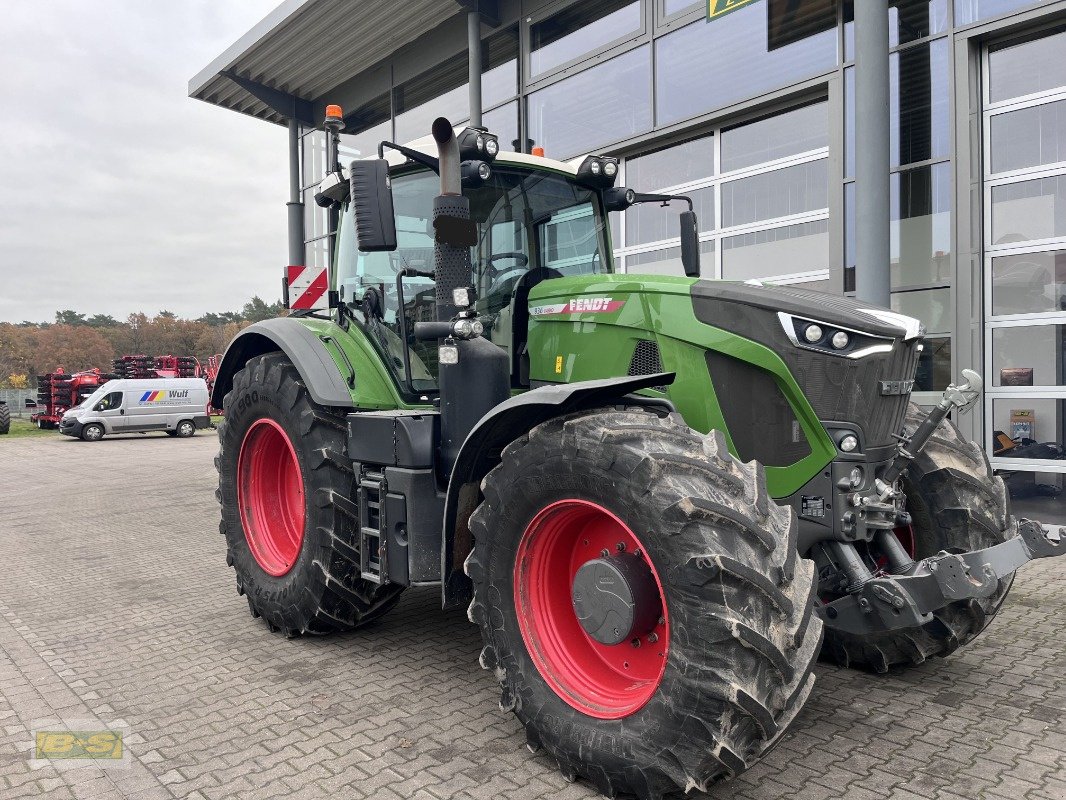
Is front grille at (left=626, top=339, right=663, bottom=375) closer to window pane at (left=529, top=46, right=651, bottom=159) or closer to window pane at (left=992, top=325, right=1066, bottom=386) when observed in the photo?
window pane at (left=992, top=325, right=1066, bottom=386)

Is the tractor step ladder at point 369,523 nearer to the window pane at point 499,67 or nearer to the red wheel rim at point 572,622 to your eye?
the red wheel rim at point 572,622

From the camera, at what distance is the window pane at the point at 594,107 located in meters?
10.5

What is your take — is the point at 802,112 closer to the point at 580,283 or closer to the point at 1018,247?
the point at 1018,247

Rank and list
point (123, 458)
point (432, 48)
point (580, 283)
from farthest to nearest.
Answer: point (123, 458)
point (432, 48)
point (580, 283)

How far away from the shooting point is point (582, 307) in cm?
382

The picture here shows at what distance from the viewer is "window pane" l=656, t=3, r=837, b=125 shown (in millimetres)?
8719

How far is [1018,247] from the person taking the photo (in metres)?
7.43

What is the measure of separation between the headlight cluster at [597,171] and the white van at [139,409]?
22207 mm

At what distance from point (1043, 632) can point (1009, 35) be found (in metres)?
5.61

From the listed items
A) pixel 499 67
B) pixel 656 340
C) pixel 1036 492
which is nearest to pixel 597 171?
pixel 656 340

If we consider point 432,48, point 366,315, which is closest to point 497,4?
point 432,48

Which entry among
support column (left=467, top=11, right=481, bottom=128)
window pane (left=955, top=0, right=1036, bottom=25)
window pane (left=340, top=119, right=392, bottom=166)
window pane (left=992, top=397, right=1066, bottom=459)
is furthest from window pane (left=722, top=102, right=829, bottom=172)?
window pane (left=340, top=119, right=392, bottom=166)

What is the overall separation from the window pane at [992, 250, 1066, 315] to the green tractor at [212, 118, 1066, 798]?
4.35m

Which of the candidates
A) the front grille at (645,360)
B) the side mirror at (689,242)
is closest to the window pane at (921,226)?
the side mirror at (689,242)
